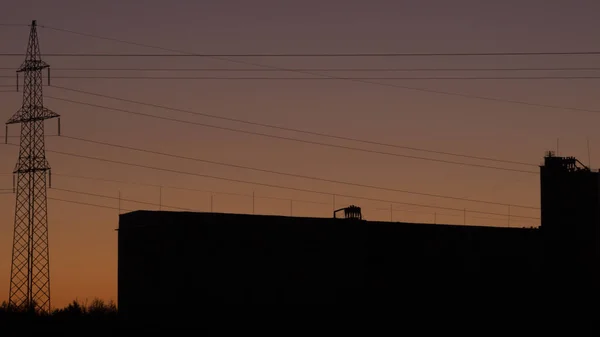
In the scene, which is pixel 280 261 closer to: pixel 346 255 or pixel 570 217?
pixel 346 255

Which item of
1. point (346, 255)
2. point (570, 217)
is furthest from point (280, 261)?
point (570, 217)

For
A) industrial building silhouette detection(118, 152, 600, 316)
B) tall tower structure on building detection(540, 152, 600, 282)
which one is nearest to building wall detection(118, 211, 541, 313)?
industrial building silhouette detection(118, 152, 600, 316)

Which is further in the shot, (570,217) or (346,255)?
(570,217)

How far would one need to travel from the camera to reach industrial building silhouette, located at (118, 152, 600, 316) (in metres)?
62.3

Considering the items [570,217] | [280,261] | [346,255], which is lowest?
[280,261]

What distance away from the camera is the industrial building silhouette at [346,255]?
204 ft

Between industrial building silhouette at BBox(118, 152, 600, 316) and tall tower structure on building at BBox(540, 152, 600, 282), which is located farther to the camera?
tall tower structure on building at BBox(540, 152, 600, 282)

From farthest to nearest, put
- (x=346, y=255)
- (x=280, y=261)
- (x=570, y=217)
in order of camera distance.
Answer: (x=570, y=217), (x=346, y=255), (x=280, y=261)

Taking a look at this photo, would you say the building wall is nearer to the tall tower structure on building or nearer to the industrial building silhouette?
the industrial building silhouette

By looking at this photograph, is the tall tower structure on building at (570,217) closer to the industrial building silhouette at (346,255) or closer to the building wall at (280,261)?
the industrial building silhouette at (346,255)

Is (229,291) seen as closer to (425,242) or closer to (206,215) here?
(206,215)

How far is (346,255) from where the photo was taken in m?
65.6

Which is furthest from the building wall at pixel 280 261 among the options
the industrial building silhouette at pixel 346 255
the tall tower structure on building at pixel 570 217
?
the tall tower structure on building at pixel 570 217

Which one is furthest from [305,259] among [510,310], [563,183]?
[563,183]
